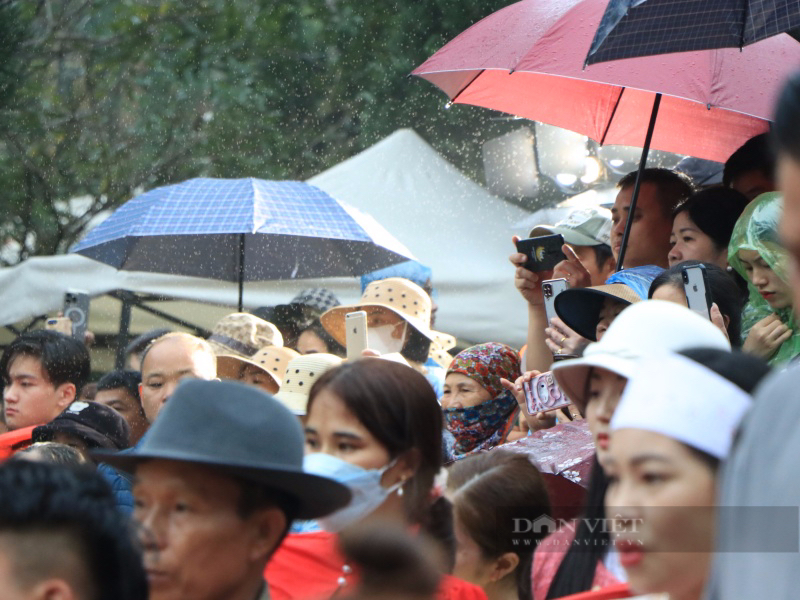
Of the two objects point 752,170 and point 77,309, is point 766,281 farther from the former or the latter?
point 77,309

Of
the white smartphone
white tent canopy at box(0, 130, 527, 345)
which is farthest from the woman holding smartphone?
white tent canopy at box(0, 130, 527, 345)

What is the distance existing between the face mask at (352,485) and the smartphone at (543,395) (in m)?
1.05

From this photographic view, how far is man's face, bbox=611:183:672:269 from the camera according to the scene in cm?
448

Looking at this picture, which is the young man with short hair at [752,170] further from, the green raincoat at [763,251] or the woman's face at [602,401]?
the woman's face at [602,401]

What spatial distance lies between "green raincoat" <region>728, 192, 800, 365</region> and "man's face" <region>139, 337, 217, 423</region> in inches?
76.7

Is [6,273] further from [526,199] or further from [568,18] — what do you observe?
[568,18]

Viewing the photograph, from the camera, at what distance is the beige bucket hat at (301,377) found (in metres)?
3.89

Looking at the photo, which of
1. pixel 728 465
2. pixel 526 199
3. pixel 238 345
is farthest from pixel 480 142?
pixel 728 465

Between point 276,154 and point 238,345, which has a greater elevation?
point 276,154

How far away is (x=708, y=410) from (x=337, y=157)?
36.6 ft

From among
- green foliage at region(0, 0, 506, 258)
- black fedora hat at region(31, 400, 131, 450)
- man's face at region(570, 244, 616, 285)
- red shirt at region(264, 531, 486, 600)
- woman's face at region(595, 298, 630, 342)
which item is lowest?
red shirt at region(264, 531, 486, 600)

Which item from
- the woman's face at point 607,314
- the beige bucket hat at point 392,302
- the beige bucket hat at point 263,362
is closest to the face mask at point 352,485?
the woman's face at point 607,314

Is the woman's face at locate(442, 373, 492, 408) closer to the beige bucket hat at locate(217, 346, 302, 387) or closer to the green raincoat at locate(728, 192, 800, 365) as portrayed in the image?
the beige bucket hat at locate(217, 346, 302, 387)

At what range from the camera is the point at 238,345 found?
5.66 m
